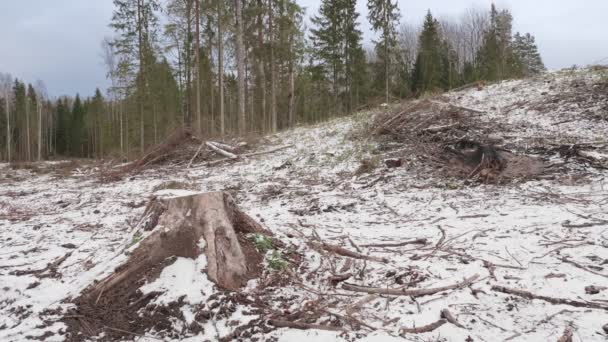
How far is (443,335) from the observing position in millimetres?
2055

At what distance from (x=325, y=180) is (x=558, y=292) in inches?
184

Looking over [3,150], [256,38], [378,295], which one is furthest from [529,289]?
[3,150]

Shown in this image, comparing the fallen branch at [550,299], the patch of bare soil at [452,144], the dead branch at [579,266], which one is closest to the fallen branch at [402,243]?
the fallen branch at [550,299]

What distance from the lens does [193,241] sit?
9.48 ft

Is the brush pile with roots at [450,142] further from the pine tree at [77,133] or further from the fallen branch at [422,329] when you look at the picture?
the pine tree at [77,133]

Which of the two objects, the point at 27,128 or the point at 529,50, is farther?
the point at 27,128

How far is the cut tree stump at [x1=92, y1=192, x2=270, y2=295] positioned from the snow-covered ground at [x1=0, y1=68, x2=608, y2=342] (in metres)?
0.13

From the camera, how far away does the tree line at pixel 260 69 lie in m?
16.6

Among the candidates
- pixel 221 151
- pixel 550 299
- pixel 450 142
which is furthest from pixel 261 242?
pixel 221 151

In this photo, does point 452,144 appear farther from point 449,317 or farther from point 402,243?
point 449,317

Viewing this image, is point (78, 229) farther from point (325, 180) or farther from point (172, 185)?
point (325, 180)

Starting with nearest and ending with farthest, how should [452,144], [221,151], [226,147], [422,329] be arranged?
1. [422,329]
2. [452,144]
3. [221,151]
4. [226,147]

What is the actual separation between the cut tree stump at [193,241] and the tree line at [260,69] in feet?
28.5

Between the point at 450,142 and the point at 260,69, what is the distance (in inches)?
541
